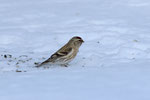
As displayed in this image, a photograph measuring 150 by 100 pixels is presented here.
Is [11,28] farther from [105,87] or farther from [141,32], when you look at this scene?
[105,87]

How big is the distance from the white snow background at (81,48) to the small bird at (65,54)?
0.14 meters

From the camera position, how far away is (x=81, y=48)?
926 centimetres

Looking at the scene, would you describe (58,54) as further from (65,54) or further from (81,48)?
(81,48)

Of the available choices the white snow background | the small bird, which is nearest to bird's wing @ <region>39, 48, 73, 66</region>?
the small bird

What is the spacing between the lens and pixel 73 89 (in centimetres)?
606

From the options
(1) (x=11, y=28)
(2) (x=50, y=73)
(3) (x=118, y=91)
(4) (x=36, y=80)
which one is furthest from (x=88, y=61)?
(1) (x=11, y=28)

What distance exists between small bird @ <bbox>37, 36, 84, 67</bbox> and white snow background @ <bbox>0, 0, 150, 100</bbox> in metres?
0.14

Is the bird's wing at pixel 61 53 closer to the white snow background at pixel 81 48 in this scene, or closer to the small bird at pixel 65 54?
the small bird at pixel 65 54

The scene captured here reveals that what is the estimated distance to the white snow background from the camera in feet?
19.8

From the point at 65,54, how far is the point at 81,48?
4.06ft

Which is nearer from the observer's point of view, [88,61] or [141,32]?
[88,61]

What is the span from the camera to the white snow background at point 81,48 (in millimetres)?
6027

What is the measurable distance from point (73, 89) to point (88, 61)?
2.21m

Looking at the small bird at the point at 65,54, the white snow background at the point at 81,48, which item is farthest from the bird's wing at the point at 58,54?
the white snow background at the point at 81,48
